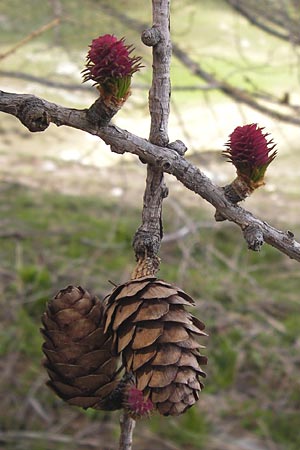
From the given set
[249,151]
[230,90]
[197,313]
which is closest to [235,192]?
[249,151]

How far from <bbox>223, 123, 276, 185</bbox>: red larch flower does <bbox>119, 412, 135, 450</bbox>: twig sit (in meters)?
0.21

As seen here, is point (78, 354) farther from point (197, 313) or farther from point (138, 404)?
point (197, 313)

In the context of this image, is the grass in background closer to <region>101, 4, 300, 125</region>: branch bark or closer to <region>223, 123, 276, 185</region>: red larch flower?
<region>101, 4, 300, 125</region>: branch bark

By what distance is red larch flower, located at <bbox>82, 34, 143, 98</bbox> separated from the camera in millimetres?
447

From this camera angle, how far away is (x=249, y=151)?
19.8 inches

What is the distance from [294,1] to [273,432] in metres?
1.46

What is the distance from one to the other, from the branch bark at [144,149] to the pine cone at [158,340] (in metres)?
0.08

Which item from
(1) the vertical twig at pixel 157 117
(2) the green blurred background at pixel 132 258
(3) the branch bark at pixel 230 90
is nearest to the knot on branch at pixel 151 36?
(1) the vertical twig at pixel 157 117

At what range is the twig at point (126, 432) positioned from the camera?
0.51 meters

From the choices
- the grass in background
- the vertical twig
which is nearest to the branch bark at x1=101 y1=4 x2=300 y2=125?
the grass in background

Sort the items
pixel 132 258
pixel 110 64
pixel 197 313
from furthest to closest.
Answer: pixel 132 258, pixel 197 313, pixel 110 64

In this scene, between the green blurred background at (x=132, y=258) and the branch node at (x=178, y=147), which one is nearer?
A: the branch node at (x=178, y=147)

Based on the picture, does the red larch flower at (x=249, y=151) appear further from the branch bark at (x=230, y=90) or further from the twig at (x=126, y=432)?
the branch bark at (x=230, y=90)

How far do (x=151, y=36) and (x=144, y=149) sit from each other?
0.09 metres
